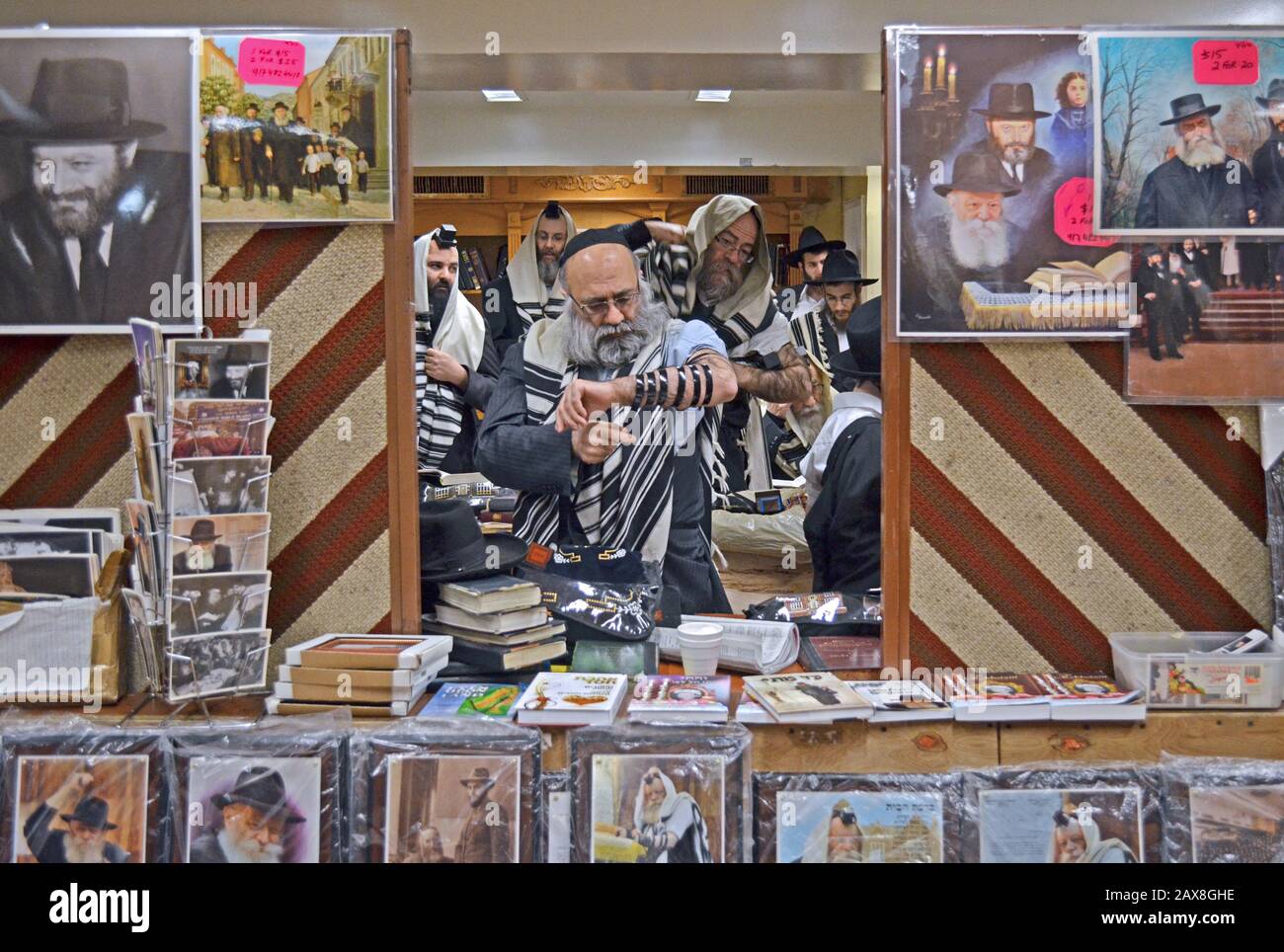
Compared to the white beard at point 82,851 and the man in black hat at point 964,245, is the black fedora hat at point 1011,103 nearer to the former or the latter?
the man in black hat at point 964,245

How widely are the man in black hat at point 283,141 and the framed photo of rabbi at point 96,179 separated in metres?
0.18

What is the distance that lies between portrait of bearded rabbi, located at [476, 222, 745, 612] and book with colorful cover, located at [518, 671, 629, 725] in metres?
1.20

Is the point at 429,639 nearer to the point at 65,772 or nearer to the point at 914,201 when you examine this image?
the point at 65,772

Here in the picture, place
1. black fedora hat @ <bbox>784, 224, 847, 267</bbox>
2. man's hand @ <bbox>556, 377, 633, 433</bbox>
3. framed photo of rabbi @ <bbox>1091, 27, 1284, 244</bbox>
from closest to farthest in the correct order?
framed photo of rabbi @ <bbox>1091, 27, 1284, 244</bbox>, man's hand @ <bbox>556, 377, 633, 433</bbox>, black fedora hat @ <bbox>784, 224, 847, 267</bbox>

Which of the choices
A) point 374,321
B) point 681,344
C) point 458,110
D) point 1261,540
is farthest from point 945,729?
point 458,110

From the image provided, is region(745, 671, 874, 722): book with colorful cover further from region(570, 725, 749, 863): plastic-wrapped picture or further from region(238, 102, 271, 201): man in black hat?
region(238, 102, 271, 201): man in black hat

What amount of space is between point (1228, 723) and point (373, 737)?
1879 mm

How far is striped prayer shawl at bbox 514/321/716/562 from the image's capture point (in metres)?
3.63

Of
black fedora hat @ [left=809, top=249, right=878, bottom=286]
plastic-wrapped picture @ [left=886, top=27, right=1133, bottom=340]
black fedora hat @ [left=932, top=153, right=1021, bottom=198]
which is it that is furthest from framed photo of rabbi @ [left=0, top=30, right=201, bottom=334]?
black fedora hat @ [left=809, top=249, right=878, bottom=286]

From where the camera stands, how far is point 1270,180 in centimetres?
245

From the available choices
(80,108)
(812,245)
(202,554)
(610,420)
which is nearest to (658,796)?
(202,554)

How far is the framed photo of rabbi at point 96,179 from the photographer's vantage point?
245 cm
